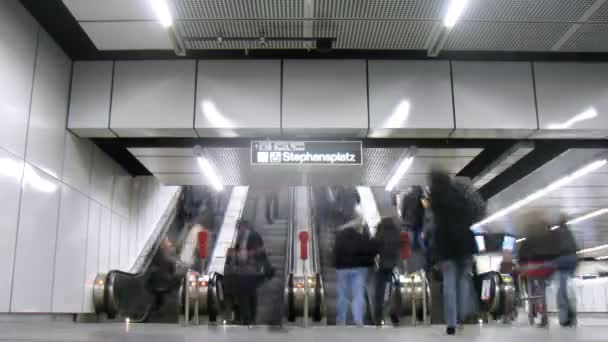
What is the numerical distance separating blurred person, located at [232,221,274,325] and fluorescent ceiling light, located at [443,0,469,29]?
11.6 feet

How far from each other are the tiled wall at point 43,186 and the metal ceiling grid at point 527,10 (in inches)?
221

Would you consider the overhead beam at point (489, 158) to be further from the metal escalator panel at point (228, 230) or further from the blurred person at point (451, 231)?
the metal escalator panel at point (228, 230)

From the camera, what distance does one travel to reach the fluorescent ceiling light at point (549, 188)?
11914mm

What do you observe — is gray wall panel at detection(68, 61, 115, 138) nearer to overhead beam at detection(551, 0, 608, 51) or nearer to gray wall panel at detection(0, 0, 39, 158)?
gray wall panel at detection(0, 0, 39, 158)

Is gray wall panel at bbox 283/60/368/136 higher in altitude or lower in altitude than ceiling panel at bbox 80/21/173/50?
lower

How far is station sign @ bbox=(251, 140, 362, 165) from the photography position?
8938 mm

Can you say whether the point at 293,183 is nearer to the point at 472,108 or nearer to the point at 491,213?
the point at 472,108

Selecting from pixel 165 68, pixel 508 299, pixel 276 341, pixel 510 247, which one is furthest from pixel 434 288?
pixel 276 341

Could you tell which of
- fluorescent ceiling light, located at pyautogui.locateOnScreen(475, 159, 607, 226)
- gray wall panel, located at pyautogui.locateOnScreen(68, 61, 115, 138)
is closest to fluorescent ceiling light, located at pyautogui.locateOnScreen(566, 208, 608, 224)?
fluorescent ceiling light, located at pyautogui.locateOnScreen(475, 159, 607, 226)

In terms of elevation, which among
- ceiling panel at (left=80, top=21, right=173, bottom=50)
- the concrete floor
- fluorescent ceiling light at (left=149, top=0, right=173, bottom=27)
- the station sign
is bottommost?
Result: the concrete floor

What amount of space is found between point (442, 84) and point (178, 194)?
408 inches

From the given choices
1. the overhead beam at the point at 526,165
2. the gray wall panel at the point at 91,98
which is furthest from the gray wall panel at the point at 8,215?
the overhead beam at the point at 526,165

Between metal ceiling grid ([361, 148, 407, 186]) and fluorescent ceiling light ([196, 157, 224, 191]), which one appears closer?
metal ceiling grid ([361, 148, 407, 186])

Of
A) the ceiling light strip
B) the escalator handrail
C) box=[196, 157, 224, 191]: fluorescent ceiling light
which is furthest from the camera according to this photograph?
the escalator handrail
